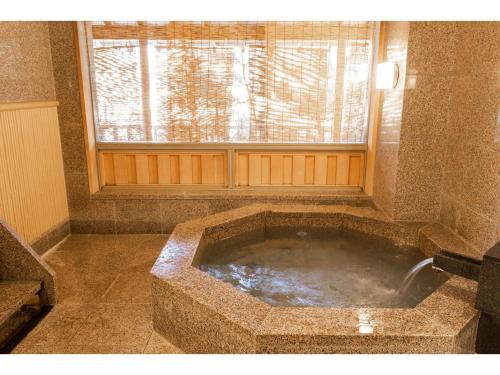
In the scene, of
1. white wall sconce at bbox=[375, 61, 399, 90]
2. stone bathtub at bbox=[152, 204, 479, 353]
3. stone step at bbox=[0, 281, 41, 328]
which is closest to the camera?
stone bathtub at bbox=[152, 204, 479, 353]

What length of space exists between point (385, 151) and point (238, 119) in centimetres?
159

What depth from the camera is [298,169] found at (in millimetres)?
4398

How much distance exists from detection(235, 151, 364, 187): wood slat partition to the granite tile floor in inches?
50.1

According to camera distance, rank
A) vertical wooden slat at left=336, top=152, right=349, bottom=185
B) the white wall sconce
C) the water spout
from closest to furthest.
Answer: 1. the water spout
2. the white wall sconce
3. vertical wooden slat at left=336, top=152, right=349, bottom=185


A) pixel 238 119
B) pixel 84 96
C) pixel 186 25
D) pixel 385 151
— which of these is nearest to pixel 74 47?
pixel 84 96

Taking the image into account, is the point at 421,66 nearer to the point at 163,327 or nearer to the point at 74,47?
the point at 163,327

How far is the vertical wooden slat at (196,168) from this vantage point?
4.40 metres

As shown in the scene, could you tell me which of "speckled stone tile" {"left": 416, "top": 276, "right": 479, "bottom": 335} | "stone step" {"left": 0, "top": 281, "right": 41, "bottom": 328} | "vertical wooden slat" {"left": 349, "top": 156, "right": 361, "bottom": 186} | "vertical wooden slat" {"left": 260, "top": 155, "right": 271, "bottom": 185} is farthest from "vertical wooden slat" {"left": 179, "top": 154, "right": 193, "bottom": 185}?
"speckled stone tile" {"left": 416, "top": 276, "right": 479, "bottom": 335}

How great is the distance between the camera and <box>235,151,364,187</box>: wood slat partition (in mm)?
4367

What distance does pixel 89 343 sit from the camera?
2.37 metres

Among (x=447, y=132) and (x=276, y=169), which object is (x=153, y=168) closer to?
(x=276, y=169)

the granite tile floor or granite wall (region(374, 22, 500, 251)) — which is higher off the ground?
granite wall (region(374, 22, 500, 251))

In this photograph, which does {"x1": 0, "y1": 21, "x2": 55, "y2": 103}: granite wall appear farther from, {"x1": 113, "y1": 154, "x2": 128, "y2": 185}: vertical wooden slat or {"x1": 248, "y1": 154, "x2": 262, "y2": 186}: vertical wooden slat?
{"x1": 248, "y1": 154, "x2": 262, "y2": 186}: vertical wooden slat

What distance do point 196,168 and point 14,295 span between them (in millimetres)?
2327
